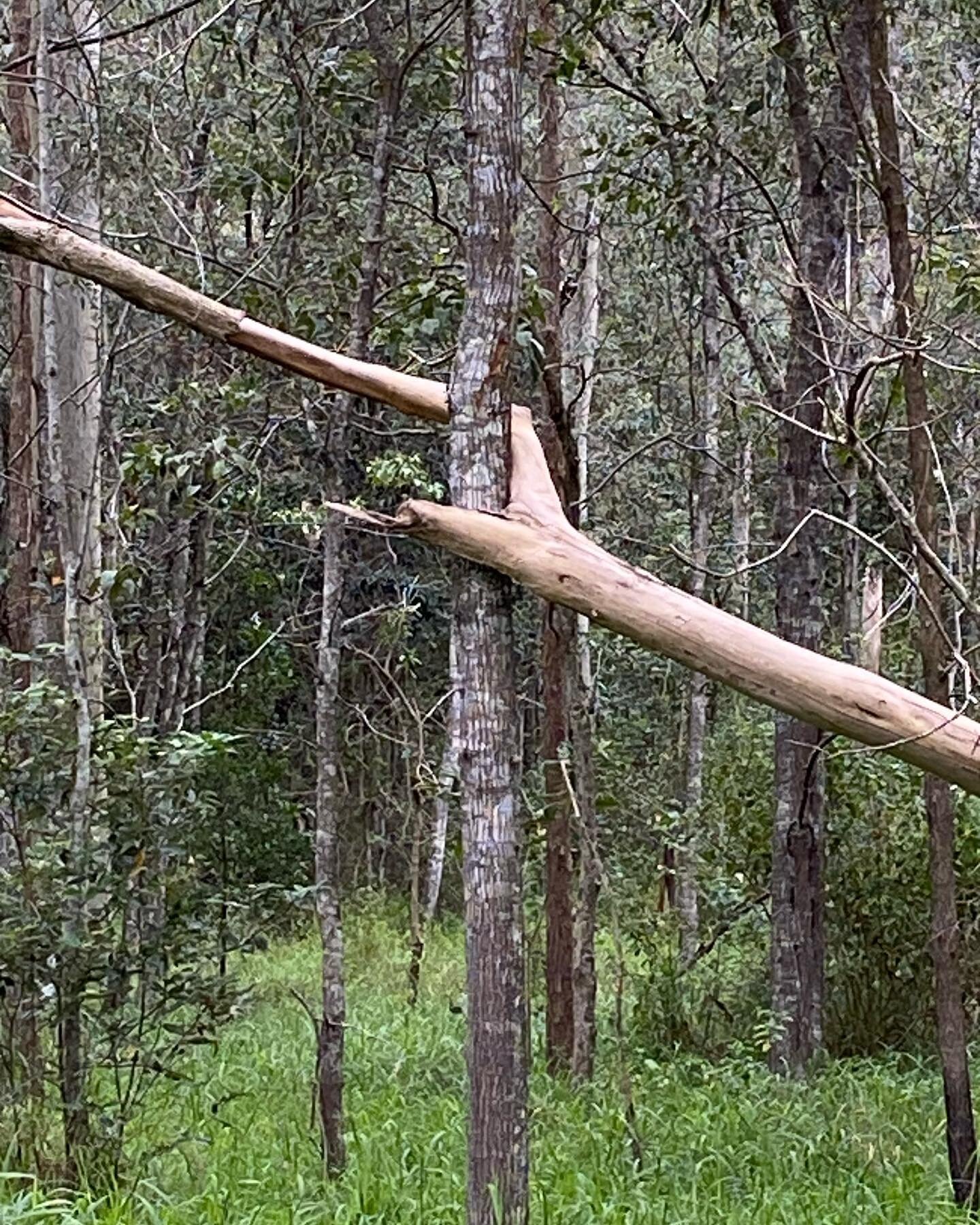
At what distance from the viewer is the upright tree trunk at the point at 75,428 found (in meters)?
4.46

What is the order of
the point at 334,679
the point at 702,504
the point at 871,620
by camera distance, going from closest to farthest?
the point at 334,679
the point at 871,620
the point at 702,504

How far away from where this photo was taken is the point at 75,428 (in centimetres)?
553

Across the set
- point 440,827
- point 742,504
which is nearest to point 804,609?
point 742,504

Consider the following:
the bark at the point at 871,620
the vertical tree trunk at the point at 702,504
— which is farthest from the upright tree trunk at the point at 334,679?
the bark at the point at 871,620

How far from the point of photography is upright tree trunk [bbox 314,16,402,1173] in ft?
17.4

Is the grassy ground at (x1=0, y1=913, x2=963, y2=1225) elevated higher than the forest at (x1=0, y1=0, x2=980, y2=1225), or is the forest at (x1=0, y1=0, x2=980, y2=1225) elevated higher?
the forest at (x1=0, y1=0, x2=980, y2=1225)

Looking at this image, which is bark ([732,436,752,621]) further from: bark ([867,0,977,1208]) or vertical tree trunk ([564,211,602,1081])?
bark ([867,0,977,1208])

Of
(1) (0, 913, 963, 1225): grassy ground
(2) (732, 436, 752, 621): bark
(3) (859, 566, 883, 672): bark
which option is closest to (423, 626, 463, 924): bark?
(1) (0, 913, 963, 1225): grassy ground

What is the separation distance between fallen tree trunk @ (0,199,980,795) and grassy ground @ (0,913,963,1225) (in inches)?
77.2

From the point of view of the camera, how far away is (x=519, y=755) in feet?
11.1

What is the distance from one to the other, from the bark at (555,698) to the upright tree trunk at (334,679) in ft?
3.40

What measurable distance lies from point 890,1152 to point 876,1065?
5.87 feet

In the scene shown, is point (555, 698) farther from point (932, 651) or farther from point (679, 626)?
point (679, 626)

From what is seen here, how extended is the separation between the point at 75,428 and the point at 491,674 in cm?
288
